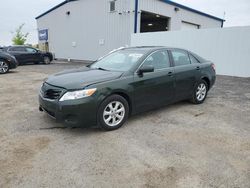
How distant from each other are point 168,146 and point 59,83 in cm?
207

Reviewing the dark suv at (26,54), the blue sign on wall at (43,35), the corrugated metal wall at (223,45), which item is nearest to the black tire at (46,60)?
the dark suv at (26,54)

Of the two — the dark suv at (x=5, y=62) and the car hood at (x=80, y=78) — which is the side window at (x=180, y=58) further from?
the dark suv at (x=5, y=62)

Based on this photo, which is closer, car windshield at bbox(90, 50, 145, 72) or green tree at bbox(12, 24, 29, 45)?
car windshield at bbox(90, 50, 145, 72)

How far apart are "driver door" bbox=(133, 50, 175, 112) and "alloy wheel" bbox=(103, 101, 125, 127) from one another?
36cm

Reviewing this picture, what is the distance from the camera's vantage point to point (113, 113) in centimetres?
381

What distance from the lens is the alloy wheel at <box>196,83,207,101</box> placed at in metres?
5.48

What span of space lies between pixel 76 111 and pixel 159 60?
2145 mm

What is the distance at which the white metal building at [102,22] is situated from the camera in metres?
15.1

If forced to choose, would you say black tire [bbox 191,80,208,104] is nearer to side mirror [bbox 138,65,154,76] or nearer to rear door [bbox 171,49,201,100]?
rear door [bbox 171,49,201,100]

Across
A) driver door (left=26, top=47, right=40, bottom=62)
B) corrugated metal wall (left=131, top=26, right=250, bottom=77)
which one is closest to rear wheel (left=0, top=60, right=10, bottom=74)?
driver door (left=26, top=47, right=40, bottom=62)

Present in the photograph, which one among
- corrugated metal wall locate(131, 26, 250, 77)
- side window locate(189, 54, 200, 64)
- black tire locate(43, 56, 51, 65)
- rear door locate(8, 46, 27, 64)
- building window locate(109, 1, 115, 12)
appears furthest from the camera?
black tire locate(43, 56, 51, 65)

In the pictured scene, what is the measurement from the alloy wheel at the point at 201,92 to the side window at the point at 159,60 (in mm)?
1283

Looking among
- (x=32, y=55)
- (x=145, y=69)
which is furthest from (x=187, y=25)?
(x=145, y=69)

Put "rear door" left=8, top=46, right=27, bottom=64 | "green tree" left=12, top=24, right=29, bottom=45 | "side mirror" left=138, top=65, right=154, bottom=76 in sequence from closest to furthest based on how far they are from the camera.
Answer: "side mirror" left=138, top=65, right=154, bottom=76 → "rear door" left=8, top=46, right=27, bottom=64 → "green tree" left=12, top=24, right=29, bottom=45
